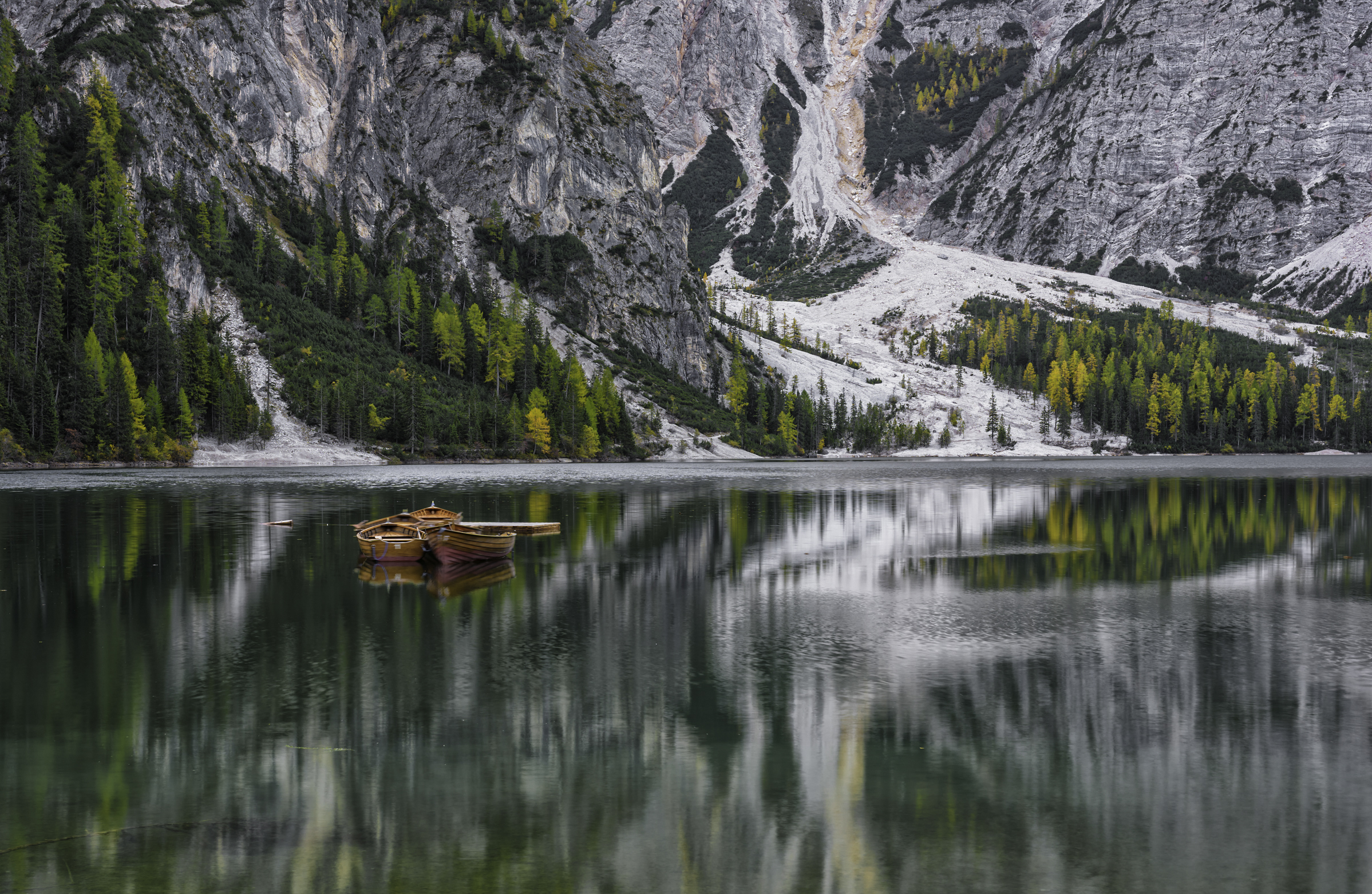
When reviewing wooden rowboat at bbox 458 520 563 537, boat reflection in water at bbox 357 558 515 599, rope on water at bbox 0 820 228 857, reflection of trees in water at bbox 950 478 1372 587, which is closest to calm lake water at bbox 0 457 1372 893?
rope on water at bbox 0 820 228 857

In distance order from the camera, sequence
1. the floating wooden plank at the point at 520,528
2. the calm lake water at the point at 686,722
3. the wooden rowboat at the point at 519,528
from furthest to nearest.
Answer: the floating wooden plank at the point at 520,528 → the wooden rowboat at the point at 519,528 → the calm lake water at the point at 686,722

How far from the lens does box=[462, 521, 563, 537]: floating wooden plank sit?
44.7 meters

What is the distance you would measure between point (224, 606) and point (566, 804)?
22366 millimetres

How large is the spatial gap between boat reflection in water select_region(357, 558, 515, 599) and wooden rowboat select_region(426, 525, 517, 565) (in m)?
0.32

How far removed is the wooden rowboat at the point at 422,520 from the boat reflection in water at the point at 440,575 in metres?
1.69

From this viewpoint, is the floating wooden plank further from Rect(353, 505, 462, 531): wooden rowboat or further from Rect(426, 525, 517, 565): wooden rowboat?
Rect(353, 505, 462, 531): wooden rowboat

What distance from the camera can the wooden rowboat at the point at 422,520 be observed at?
43750mm

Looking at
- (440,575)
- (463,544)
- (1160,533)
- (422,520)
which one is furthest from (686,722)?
(1160,533)

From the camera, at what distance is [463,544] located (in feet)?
139

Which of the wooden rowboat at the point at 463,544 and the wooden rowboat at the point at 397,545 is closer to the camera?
the wooden rowboat at the point at 463,544

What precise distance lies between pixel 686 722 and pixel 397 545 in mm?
26834

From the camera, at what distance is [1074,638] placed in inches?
1098

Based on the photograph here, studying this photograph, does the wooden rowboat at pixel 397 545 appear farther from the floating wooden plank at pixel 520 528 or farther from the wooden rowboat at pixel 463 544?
the floating wooden plank at pixel 520 528

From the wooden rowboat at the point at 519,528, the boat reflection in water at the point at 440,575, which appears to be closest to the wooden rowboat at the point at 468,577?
the boat reflection in water at the point at 440,575
